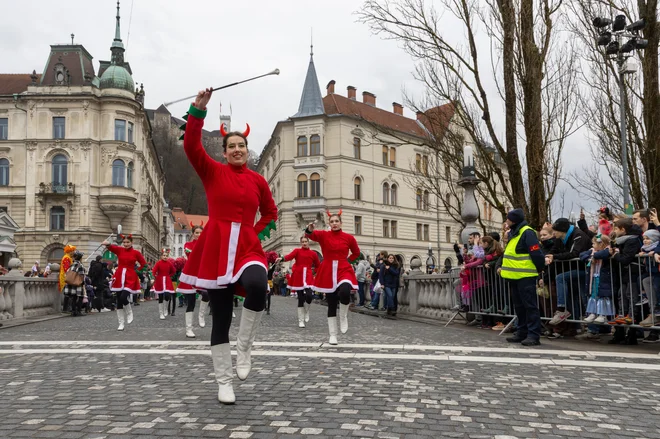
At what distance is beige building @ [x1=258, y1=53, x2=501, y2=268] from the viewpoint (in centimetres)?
5728

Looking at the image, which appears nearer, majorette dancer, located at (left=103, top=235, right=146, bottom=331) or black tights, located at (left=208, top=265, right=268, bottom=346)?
black tights, located at (left=208, top=265, right=268, bottom=346)

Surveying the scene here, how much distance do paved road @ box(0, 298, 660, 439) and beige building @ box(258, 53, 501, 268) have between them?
4582 cm

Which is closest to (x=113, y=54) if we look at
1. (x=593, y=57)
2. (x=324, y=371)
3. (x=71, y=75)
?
(x=71, y=75)

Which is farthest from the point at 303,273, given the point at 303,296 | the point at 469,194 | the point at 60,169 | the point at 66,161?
the point at 60,169

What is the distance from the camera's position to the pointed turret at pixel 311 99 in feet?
191

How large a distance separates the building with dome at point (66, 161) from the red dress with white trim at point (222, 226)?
162 ft

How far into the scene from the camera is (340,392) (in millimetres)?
5148

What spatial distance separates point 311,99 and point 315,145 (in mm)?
4557

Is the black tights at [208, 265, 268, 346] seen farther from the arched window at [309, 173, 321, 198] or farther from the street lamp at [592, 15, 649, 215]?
the arched window at [309, 173, 321, 198]

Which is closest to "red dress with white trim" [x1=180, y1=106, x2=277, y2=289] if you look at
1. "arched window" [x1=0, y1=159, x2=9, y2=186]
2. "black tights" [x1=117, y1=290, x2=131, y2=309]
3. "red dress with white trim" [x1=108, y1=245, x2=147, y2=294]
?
"black tights" [x1=117, y1=290, x2=131, y2=309]

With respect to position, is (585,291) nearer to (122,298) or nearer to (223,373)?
(223,373)

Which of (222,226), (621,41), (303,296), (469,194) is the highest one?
(621,41)

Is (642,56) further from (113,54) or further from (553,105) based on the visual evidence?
(113,54)

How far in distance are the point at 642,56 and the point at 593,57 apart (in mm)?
1976
